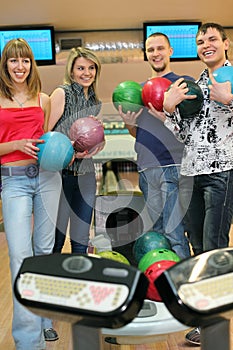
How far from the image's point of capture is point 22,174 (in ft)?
6.84

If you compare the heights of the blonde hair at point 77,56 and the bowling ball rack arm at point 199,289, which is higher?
the blonde hair at point 77,56

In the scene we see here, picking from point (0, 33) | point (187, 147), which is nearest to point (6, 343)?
point (187, 147)

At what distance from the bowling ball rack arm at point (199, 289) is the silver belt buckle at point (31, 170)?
1202 mm

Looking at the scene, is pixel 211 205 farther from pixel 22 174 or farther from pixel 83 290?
pixel 83 290

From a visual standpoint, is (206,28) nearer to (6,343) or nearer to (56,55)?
(6,343)

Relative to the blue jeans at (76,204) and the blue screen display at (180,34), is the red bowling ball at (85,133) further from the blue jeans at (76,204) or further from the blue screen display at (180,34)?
the blue screen display at (180,34)

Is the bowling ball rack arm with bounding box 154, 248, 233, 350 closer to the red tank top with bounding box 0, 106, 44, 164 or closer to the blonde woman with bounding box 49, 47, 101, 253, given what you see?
the red tank top with bounding box 0, 106, 44, 164

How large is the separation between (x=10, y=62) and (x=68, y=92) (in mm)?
389

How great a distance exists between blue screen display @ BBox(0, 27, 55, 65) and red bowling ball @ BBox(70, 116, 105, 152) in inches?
124

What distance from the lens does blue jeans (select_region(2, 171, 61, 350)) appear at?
2.07m

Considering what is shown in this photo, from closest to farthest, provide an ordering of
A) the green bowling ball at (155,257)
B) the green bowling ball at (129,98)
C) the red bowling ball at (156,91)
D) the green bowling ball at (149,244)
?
the green bowling ball at (155,257) → the green bowling ball at (149,244) → the red bowling ball at (156,91) → the green bowling ball at (129,98)

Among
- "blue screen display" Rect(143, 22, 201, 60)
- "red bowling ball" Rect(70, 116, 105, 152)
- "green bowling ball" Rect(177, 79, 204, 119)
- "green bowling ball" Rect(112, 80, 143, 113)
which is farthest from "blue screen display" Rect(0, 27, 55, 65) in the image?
"green bowling ball" Rect(177, 79, 204, 119)

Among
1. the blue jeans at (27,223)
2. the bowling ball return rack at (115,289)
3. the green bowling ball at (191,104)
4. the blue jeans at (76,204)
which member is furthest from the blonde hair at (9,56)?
the bowling ball return rack at (115,289)

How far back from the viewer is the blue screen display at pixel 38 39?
5250mm
